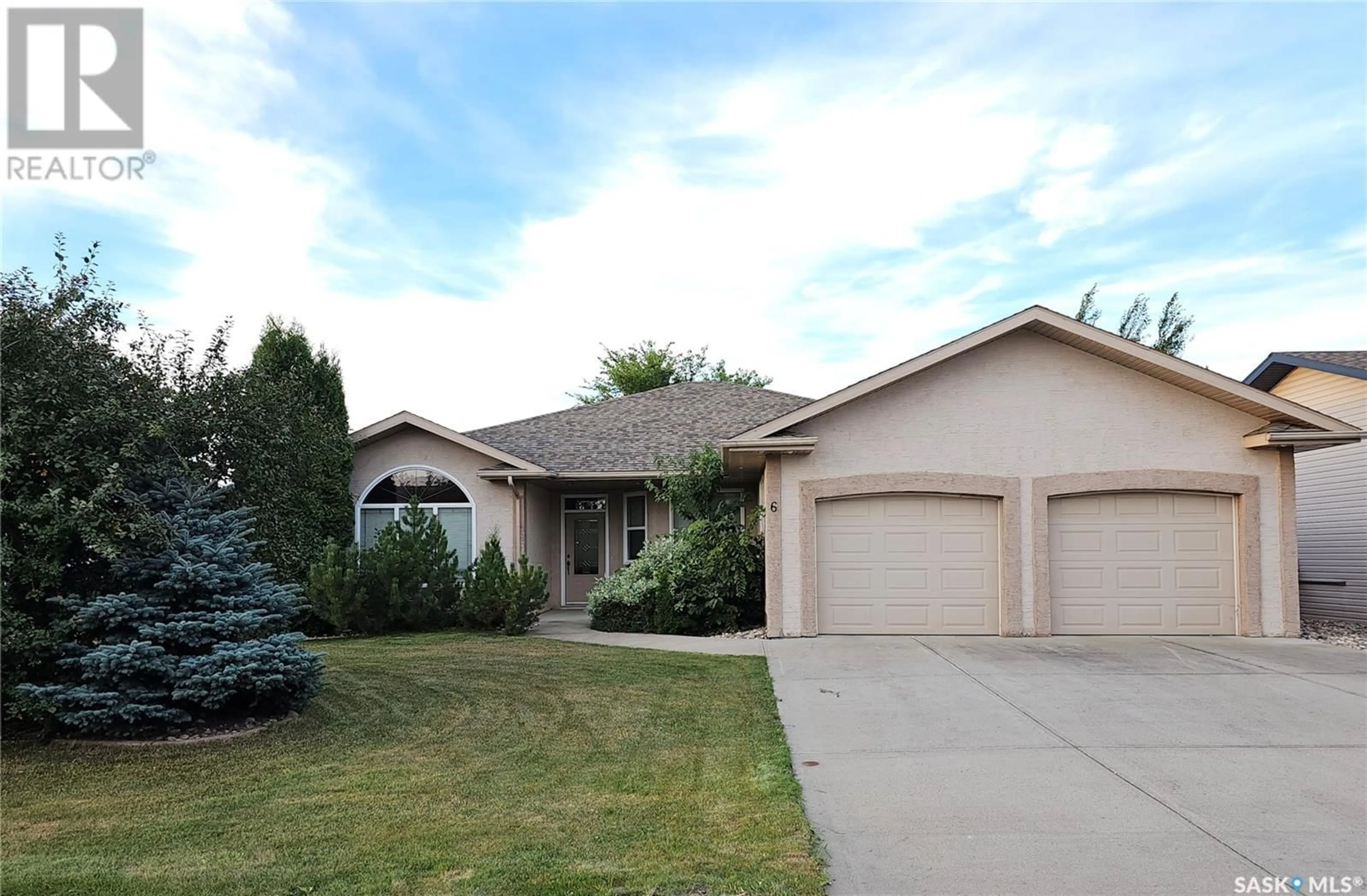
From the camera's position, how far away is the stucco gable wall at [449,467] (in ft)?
55.1

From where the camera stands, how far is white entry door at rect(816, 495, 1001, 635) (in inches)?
508

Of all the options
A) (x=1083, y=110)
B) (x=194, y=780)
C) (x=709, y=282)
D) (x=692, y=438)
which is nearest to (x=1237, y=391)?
(x=1083, y=110)

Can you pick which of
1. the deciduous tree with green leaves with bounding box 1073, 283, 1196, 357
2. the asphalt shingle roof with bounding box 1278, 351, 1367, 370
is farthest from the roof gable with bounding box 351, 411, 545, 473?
the deciduous tree with green leaves with bounding box 1073, 283, 1196, 357

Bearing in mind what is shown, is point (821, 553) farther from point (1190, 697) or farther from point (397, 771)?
point (397, 771)

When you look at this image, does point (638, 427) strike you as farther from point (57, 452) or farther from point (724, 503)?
point (57, 452)

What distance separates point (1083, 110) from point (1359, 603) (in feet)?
32.8

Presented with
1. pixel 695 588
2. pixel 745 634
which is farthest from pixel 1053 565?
pixel 695 588

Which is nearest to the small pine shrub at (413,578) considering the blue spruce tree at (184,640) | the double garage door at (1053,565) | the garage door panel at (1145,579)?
the blue spruce tree at (184,640)

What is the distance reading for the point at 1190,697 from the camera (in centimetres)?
849

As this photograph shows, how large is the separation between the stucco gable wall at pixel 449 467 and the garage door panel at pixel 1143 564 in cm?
971

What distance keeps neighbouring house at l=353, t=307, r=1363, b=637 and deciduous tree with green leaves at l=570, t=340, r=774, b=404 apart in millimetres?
33123

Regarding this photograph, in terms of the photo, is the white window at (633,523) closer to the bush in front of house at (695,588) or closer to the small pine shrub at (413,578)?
the bush in front of house at (695,588)

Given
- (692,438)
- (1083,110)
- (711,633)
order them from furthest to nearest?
(692,438) < (1083,110) < (711,633)

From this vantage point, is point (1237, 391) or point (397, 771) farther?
point (1237, 391)
